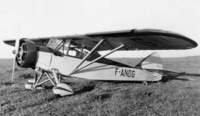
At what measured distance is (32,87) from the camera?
235 inches

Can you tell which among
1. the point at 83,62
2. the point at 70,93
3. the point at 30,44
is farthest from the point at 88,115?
the point at 30,44

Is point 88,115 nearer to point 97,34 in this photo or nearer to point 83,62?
point 97,34

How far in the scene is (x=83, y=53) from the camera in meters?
6.26

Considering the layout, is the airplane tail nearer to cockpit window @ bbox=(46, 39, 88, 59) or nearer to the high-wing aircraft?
the high-wing aircraft

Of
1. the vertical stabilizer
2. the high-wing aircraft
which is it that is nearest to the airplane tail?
the vertical stabilizer

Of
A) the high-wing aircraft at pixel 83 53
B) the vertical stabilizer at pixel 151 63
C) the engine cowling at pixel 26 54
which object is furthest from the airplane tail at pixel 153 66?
the engine cowling at pixel 26 54

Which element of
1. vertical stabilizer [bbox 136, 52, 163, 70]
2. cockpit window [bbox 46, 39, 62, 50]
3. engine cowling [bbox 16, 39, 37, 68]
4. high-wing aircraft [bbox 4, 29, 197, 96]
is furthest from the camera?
vertical stabilizer [bbox 136, 52, 163, 70]

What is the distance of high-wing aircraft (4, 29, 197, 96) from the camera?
4.69m

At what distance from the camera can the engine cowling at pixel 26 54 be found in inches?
209

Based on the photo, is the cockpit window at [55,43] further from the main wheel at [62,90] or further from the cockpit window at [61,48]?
the main wheel at [62,90]

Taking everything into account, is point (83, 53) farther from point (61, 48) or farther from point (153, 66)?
point (153, 66)

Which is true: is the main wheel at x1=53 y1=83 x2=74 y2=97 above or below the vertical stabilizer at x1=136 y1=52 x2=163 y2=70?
below

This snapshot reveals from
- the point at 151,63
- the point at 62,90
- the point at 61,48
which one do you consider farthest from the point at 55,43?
the point at 151,63

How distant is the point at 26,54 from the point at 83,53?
191 centimetres
